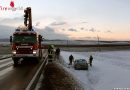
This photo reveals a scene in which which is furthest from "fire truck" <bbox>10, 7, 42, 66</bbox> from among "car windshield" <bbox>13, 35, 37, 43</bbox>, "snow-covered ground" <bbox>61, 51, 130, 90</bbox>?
"snow-covered ground" <bbox>61, 51, 130, 90</bbox>

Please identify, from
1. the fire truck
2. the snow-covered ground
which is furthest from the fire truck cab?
the snow-covered ground

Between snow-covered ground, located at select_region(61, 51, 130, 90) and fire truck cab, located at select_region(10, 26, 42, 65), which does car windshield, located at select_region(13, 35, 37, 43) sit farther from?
snow-covered ground, located at select_region(61, 51, 130, 90)

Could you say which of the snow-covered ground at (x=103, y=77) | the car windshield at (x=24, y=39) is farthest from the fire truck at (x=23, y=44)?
the snow-covered ground at (x=103, y=77)

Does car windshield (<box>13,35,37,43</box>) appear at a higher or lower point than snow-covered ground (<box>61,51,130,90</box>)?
higher

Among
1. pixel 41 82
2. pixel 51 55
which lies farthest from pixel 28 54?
pixel 41 82

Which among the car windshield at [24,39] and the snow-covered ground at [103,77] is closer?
the snow-covered ground at [103,77]

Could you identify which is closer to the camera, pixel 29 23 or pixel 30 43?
pixel 30 43

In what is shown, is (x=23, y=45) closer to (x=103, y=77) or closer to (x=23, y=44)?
(x=23, y=44)

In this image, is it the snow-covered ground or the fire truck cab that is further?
the fire truck cab

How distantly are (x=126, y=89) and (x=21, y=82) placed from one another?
9536 mm

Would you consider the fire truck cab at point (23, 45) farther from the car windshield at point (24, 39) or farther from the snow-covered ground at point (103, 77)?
the snow-covered ground at point (103, 77)

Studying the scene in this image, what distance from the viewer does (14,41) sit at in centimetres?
2809

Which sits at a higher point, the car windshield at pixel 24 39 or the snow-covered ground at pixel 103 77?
the car windshield at pixel 24 39

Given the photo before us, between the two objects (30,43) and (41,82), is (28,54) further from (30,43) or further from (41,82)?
(41,82)
